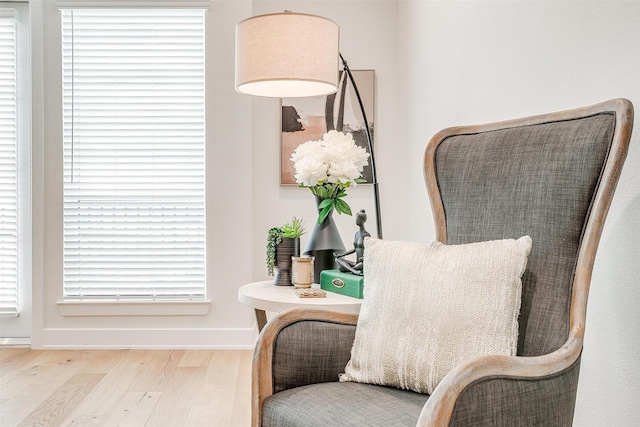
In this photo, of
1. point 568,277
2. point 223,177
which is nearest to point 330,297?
point 568,277

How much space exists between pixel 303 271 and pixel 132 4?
2471 mm

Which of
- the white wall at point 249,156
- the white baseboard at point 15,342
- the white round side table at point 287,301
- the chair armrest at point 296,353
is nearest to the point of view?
the chair armrest at point 296,353

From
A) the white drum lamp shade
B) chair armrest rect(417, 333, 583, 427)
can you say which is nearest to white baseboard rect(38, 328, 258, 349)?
the white drum lamp shade

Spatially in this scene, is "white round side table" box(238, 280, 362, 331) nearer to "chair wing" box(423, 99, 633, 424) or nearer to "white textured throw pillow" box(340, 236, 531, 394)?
"white textured throw pillow" box(340, 236, 531, 394)

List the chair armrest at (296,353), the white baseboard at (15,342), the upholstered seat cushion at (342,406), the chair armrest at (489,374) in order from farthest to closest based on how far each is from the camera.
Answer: the white baseboard at (15,342), the chair armrest at (296,353), the upholstered seat cushion at (342,406), the chair armrest at (489,374)

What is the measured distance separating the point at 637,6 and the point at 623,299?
753 mm

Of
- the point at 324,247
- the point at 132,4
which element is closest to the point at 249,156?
the point at 132,4

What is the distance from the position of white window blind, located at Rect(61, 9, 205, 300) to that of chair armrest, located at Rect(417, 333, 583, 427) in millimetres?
2842

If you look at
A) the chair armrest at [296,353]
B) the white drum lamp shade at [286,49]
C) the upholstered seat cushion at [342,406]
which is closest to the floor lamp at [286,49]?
the white drum lamp shade at [286,49]

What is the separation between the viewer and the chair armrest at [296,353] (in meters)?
1.46

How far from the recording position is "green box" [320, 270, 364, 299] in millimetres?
1900

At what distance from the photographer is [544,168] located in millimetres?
1422

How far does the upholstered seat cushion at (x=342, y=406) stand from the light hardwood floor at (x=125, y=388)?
1.17 metres

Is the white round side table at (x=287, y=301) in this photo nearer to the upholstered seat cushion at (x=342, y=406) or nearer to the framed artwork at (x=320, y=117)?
the upholstered seat cushion at (x=342, y=406)
